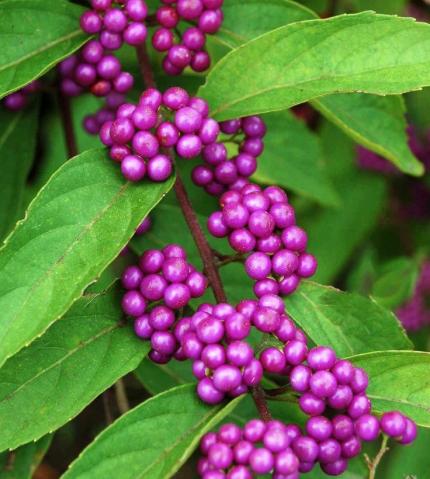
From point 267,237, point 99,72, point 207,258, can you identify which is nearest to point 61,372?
point 207,258

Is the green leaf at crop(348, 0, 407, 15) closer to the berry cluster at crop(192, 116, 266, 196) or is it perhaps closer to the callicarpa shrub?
the callicarpa shrub

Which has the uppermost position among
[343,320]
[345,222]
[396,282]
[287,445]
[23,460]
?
[287,445]

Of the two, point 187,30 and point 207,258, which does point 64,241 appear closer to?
point 207,258

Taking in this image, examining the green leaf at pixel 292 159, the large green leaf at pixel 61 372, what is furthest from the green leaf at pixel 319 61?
the green leaf at pixel 292 159

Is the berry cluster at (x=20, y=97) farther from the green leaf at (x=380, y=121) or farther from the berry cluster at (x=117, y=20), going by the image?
the green leaf at (x=380, y=121)

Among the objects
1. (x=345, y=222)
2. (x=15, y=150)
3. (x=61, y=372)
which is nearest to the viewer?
(x=61, y=372)

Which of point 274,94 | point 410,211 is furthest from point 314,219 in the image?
point 274,94

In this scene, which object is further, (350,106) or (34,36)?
(350,106)

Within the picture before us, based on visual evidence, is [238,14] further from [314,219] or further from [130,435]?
[314,219]
